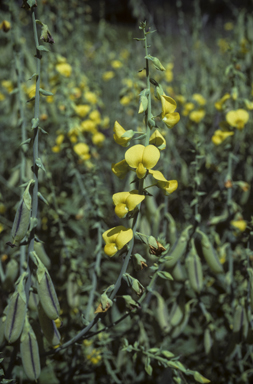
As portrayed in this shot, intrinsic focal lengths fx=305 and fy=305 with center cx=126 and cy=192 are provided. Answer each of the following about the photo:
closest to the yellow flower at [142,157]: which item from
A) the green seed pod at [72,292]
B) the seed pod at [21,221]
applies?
the seed pod at [21,221]

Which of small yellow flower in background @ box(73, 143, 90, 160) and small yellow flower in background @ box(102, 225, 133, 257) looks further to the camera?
small yellow flower in background @ box(73, 143, 90, 160)

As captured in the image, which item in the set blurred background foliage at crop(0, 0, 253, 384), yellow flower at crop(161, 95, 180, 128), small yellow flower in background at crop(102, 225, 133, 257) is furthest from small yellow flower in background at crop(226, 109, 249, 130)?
small yellow flower in background at crop(102, 225, 133, 257)

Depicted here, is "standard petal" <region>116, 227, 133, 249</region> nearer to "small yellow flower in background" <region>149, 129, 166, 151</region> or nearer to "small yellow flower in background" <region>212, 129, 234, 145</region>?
"small yellow flower in background" <region>149, 129, 166, 151</region>

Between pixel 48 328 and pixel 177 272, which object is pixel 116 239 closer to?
pixel 48 328

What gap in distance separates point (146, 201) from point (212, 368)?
103 cm

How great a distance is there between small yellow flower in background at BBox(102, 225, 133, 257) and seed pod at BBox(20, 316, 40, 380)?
48 cm

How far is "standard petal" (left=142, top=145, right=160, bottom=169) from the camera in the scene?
912 millimetres

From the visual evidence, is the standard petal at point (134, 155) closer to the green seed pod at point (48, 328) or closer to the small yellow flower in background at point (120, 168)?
the small yellow flower in background at point (120, 168)

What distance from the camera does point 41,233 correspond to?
259 cm

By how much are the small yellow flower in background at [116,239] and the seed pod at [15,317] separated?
39 centimetres

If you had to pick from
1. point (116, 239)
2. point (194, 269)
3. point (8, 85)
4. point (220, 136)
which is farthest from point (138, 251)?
point (8, 85)

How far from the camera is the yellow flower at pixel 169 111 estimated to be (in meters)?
0.98

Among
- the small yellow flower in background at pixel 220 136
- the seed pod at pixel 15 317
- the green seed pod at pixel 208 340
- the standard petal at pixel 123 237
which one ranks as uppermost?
the standard petal at pixel 123 237

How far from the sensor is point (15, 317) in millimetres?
1081
